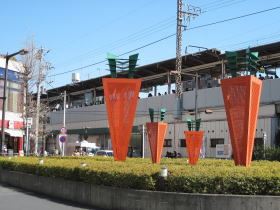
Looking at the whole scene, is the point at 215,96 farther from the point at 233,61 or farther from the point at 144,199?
the point at 144,199

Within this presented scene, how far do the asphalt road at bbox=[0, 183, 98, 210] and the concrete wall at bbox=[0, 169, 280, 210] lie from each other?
0.42 metres

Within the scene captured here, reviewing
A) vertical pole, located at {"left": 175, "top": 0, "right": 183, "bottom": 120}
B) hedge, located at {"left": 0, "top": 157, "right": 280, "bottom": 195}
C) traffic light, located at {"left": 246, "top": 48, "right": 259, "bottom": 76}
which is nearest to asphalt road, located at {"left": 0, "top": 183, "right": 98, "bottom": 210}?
hedge, located at {"left": 0, "top": 157, "right": 280, "bottom": 195}

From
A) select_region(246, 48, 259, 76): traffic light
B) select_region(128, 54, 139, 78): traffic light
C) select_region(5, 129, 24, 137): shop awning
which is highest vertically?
select_region(128, 54, 139, 78): traffic light

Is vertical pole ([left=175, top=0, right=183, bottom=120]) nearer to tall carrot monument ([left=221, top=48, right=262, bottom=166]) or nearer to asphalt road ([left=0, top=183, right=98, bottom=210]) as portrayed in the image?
tall carrot monument ([left=221, top=48, right=262, bottom=166])

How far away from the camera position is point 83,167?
14141 mm

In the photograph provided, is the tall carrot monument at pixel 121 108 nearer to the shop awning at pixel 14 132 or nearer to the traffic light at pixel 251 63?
the traffic light at pixel 251 63

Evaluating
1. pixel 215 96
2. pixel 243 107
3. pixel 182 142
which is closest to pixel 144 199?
pixel 243 107

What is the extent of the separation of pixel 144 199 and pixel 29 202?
452cm

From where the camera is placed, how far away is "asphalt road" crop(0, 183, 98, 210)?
41.4 ft

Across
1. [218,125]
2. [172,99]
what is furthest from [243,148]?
[172,99]

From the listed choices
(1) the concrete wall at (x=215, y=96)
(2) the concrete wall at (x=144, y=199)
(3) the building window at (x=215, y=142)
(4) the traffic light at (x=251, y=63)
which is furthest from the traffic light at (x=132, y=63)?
(3) the building window at (x=215, y=142)

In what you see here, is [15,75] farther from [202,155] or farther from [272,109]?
[272,109]

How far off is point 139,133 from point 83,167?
37.2 m

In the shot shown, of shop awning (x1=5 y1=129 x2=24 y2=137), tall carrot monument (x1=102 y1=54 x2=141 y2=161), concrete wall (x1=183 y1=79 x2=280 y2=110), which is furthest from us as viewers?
shop awning (x1=5 y1=129 x2=24 y2=137)
